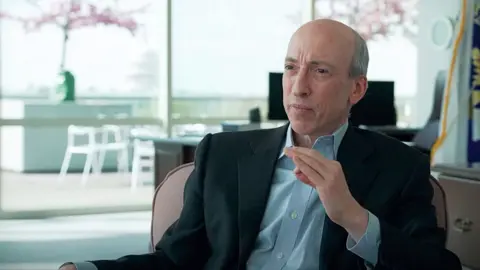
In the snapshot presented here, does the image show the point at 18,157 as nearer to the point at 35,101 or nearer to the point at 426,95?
the point at 35,101

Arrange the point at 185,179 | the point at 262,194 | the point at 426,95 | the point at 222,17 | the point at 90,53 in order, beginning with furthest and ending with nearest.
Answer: the point at 222,17
the point at 90,53
the point at 426,95
the point at 185,179
the point at 262,194

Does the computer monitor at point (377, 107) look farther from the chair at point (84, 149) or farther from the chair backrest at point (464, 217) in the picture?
the chair backrest at point (464, 217)

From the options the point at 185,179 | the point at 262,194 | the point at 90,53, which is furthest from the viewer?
the point at 90,53

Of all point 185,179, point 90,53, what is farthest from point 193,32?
point 185,179

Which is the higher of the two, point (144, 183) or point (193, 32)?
point (193, 32)

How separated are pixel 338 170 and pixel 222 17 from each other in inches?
229

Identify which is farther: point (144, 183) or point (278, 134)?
point (144, 183)

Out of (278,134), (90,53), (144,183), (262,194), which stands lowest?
(144,183)

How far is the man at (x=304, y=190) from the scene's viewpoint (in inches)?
59.3

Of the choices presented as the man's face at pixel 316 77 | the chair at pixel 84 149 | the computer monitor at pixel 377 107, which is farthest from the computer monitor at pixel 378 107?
the man's face at pixel 316 77

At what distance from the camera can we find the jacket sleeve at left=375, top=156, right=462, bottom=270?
1.39 metres

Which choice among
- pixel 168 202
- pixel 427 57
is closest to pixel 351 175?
pixel 168 202

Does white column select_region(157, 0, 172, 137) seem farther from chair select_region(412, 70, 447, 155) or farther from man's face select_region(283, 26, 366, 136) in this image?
man's face select_region(283, 26, 366, 136)

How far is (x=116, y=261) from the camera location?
4.91 feet
